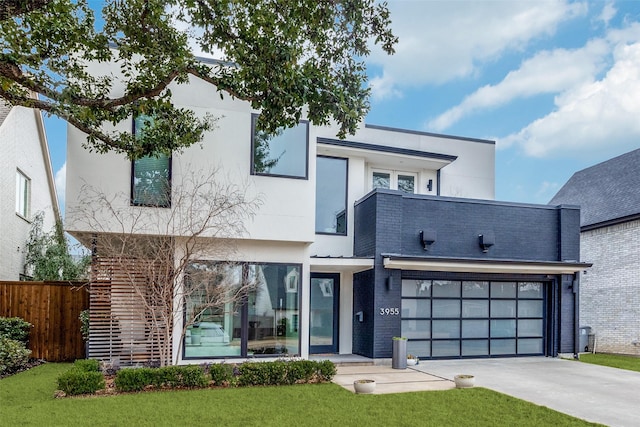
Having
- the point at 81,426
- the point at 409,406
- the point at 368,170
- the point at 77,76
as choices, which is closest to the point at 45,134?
the point at 77,76

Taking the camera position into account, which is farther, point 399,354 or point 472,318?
point 472,318

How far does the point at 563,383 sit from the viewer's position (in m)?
9.96

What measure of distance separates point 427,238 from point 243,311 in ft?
16.9

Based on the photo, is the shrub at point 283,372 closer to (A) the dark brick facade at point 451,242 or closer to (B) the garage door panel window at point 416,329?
(A) the dark brick facade at point 451,242

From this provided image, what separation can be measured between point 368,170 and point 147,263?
737 cm

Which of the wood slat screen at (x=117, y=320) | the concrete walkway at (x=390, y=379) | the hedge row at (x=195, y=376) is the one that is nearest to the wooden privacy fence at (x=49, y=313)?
the wood slat screen at (x=117, y=320)

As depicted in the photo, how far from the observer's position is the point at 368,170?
1474cm

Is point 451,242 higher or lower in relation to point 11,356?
higher

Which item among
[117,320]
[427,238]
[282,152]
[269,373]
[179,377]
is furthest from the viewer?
[427,238]

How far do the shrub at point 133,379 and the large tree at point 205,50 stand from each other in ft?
12.6

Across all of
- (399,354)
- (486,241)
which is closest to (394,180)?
(486,241)

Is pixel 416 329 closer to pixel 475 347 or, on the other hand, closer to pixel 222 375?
pixel 475 347

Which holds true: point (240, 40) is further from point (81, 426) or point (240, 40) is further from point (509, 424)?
point (509, 424)

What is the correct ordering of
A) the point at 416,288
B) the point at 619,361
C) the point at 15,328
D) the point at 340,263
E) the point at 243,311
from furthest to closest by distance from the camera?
the point at 619,361
the point at 416,288
the point at 340,263
the point at 15,328
the point at 243,311
